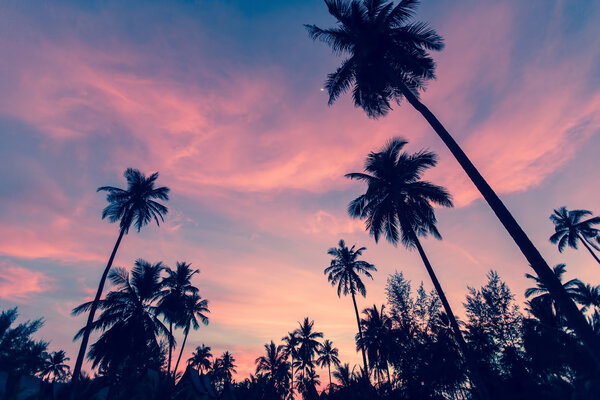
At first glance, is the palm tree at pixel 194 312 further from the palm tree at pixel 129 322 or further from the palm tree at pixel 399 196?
the palm tree at pixel 399 196

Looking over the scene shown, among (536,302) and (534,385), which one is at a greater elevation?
(536,302)

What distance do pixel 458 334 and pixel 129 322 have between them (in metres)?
25.6

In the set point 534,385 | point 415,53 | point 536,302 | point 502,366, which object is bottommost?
point 534,385

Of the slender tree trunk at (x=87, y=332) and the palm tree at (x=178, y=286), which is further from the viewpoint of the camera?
the palm tree at (x=178, y=286)

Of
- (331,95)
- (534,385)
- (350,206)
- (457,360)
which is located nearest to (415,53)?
(331,95)

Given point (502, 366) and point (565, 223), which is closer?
point (502, 366)

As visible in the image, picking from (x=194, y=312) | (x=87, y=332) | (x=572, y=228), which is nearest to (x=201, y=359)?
(x=194, y=312)

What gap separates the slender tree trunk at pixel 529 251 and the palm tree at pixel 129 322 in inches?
1061

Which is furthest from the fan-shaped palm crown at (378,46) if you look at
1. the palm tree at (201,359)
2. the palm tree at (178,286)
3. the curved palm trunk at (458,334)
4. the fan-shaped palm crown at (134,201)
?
the palm tree at (201,359)

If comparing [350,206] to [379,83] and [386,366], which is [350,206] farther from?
[386,366]

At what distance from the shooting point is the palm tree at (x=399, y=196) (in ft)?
56.5

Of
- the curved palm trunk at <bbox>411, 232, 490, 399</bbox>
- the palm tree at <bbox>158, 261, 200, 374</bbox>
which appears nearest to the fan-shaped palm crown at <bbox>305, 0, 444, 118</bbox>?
the curved palm trunk at <bbox>411, 232, 490, 399</bbox>

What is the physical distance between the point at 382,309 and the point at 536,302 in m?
20.3

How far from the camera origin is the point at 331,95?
14023 mm
